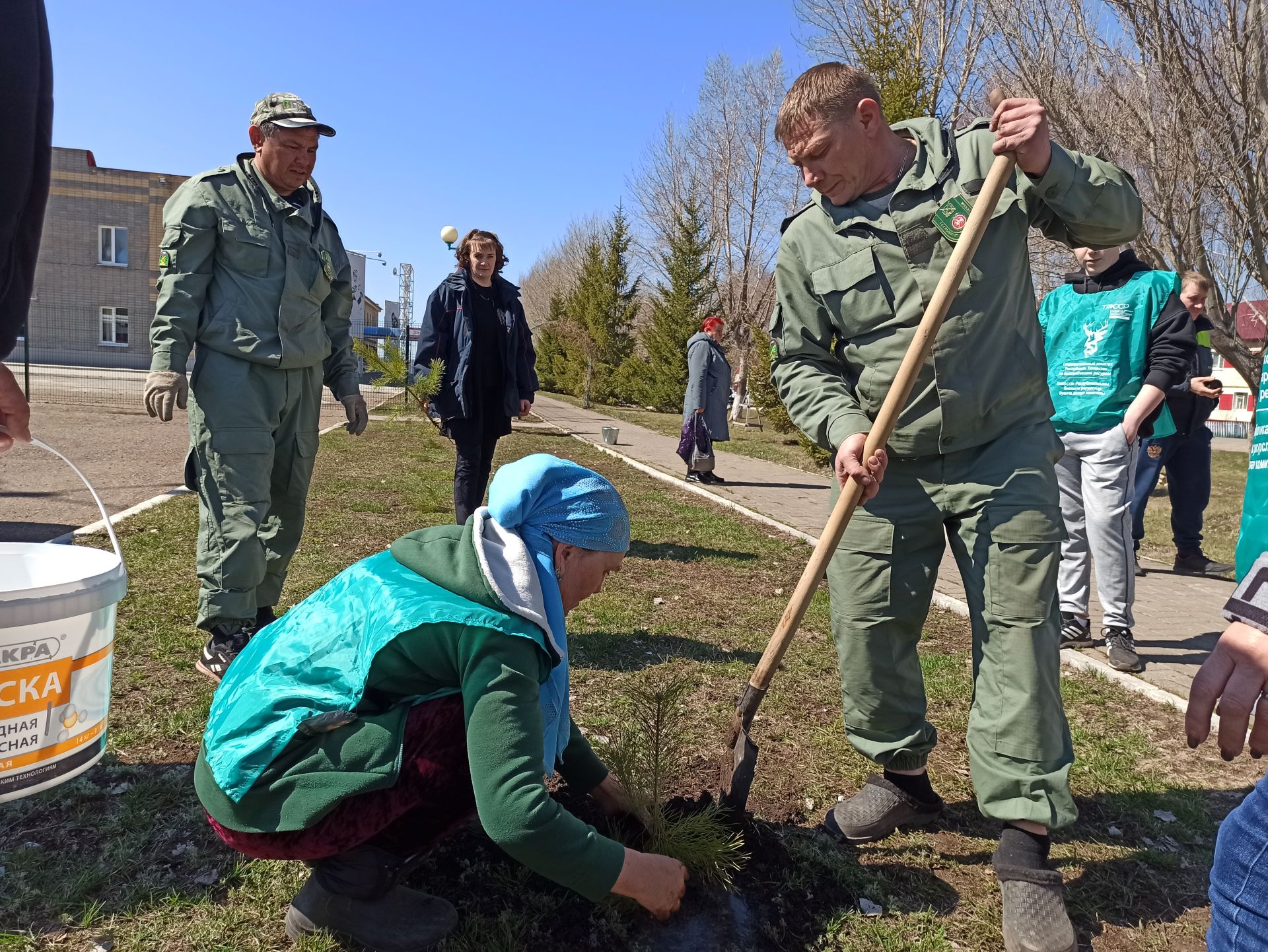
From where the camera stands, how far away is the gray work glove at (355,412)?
4465mm

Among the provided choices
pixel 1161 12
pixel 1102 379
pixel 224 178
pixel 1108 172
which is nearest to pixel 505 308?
pixel 224 178

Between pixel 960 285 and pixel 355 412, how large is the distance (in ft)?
9.92

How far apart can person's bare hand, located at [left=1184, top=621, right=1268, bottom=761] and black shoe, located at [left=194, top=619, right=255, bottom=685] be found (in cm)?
341

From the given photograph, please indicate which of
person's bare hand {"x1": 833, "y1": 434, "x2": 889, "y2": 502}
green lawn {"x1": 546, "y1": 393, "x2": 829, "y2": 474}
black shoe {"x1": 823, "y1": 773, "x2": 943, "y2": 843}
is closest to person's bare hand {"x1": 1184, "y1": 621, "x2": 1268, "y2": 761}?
person's bare hand {"x1": 833, "y1": 434, "x2": 889, "y2": 502}

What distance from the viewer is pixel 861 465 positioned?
8.29 ft

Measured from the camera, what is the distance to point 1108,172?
8.38 feet

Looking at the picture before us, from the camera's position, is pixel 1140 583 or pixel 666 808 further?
pixel 1140 583

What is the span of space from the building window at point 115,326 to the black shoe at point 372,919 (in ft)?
131

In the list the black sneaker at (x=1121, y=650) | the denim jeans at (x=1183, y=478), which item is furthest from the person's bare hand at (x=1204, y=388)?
the black sneaker at (x=1121, y=650)

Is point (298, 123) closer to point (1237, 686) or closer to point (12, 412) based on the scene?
point (12, 412)

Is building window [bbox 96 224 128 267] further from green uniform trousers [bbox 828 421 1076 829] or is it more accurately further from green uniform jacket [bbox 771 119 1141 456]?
green uniform trousers [bbox 828 421 1076 829]

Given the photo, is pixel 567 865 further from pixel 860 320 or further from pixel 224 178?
pixel 224 178

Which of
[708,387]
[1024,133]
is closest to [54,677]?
[1024,133]

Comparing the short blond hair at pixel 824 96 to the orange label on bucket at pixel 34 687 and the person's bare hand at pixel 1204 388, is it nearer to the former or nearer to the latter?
the orange label on bucket at pixel 34 687
